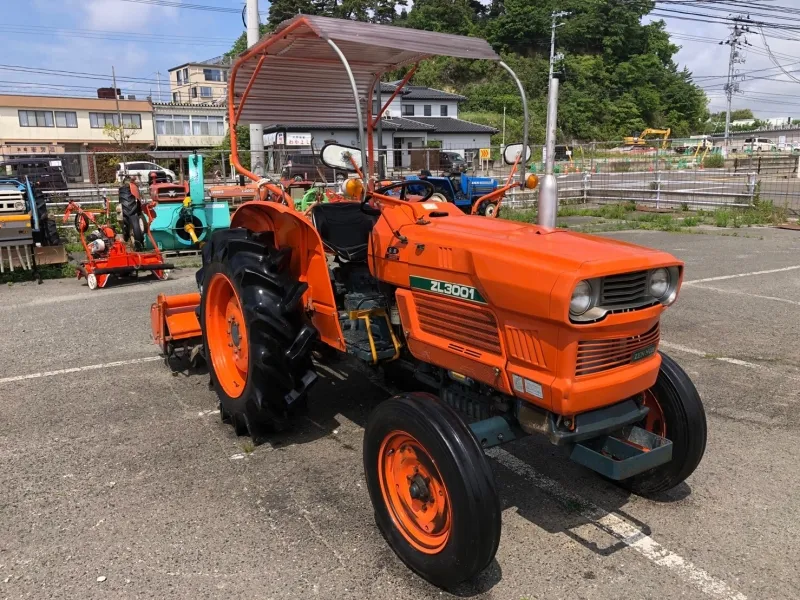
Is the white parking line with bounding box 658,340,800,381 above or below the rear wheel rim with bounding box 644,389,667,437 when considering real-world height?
below

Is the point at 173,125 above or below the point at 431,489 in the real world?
above

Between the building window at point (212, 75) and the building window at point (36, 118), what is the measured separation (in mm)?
29072

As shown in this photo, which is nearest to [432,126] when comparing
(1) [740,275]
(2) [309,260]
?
(1) [740,275]

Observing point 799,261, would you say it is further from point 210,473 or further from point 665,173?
point 665,173

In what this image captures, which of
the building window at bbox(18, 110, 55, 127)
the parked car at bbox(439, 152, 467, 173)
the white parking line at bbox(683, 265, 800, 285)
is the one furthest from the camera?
the building window at bbox(18, 110, 55, 127)

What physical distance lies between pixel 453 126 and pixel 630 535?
4880 centimetres

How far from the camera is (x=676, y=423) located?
2943 millimetres

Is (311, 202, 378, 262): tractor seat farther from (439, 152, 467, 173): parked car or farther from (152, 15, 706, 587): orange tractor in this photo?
(439, 152, 467, 173): parked car

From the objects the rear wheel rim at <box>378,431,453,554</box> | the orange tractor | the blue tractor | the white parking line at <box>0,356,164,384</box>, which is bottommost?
the white parking line at <box>0,356,164,384</box>

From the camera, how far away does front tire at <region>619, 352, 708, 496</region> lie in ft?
9.57

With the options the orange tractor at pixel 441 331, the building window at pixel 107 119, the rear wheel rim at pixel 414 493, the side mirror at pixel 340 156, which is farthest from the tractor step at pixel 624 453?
the building window at pixel 107 119

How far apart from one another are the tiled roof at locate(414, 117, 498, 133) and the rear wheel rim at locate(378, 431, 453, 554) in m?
46.5

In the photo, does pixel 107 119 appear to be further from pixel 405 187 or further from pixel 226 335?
pixel 405 187

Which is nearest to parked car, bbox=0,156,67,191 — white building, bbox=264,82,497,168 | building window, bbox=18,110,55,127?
white building, bbox=264,82,497,168
